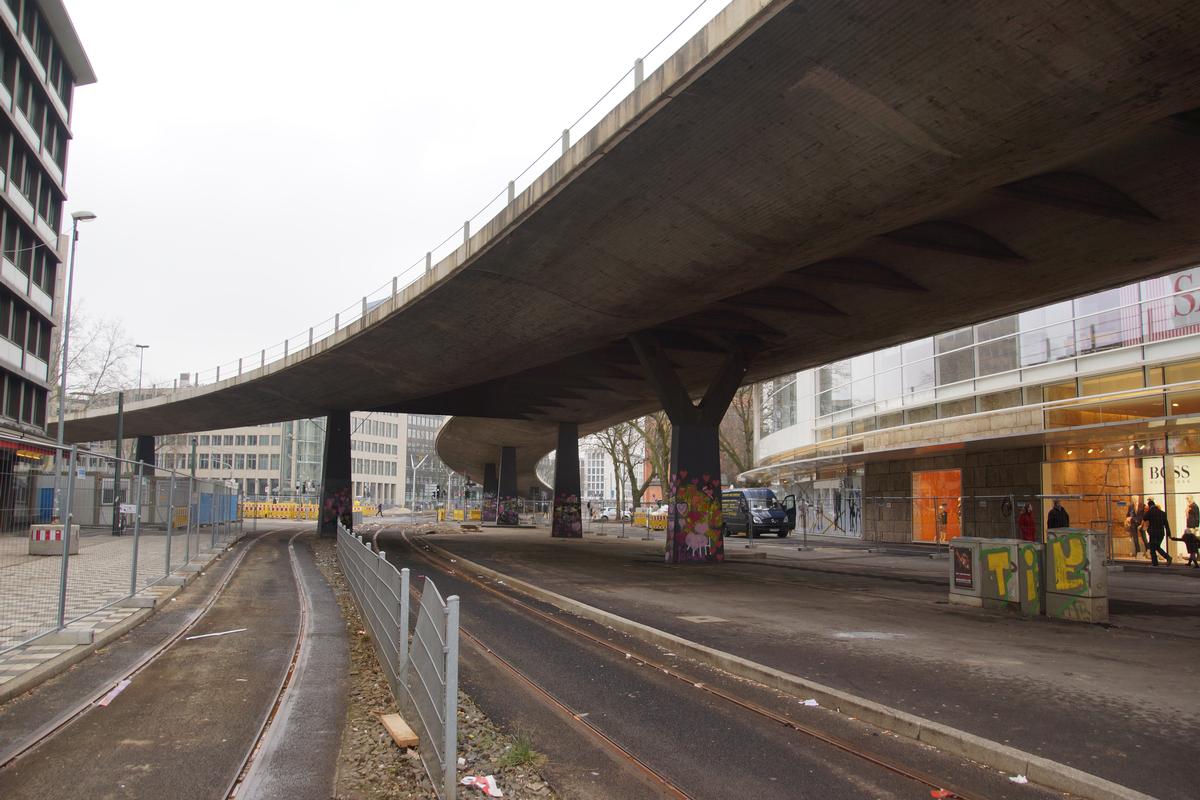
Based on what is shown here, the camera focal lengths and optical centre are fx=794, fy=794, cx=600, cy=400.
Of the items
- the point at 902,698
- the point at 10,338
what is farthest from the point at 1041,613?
the point at 10,338

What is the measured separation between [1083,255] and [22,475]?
19603 millimetres

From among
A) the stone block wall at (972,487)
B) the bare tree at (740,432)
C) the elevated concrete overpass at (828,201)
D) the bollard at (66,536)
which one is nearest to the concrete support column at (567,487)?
the bare tree at (740,432)

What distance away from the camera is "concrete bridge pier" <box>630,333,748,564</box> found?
2442 centimetres

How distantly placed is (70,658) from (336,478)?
3447 cm

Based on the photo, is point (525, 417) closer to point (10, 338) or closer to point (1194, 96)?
point (10, 338)

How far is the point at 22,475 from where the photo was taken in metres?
9.22

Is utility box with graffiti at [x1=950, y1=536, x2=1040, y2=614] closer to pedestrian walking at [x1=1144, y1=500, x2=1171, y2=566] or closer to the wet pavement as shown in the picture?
the wet pavement

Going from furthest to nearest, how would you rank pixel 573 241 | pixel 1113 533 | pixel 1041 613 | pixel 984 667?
pixel 1113 533
pixel 573 241
pixel 1041 613
pixel 984 667

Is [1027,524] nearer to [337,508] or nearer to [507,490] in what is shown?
[337,508]

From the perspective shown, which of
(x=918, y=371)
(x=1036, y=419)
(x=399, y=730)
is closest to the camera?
(x=399, y=730)

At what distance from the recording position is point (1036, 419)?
26.5 metres

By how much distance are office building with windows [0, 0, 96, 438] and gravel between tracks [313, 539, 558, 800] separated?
3107 cm

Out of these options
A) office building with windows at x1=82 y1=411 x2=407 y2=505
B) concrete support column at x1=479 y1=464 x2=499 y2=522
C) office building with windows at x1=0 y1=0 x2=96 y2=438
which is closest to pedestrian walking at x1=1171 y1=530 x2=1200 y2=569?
office building with windows at x1=0 y1=0 x2=96 y2=438

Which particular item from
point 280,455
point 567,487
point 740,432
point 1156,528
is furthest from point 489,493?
point 280,455
